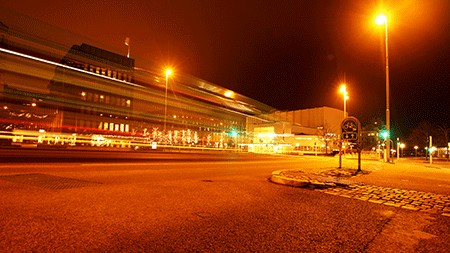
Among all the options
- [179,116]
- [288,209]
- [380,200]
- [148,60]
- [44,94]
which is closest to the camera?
[288,209]

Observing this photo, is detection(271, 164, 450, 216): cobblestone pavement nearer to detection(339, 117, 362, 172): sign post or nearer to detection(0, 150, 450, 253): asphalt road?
detection(0, 150, 450, 253): asphalt road

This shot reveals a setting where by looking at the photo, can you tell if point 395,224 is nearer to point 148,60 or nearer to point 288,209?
point 288,209

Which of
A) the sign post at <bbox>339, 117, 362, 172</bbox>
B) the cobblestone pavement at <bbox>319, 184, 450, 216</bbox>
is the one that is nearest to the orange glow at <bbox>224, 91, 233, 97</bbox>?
the sign post at <bbox>339, 117, 362, 172</bbox>

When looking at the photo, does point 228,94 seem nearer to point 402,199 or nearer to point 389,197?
point 389,197

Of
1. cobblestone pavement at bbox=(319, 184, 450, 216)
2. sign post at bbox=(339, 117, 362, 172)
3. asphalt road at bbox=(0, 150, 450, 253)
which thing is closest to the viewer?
asphalt road at bbox=(0, 150, 450, 253)

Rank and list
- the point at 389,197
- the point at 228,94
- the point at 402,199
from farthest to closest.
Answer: the point at 228,94, the point at 389,197, the point at 402,199

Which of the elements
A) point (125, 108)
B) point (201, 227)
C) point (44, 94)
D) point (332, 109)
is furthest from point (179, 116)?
point (332, 109)

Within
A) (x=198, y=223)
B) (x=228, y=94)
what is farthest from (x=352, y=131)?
(x=228, y=94)

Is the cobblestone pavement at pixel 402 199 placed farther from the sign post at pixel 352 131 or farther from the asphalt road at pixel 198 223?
the sign post at pixel 352 131

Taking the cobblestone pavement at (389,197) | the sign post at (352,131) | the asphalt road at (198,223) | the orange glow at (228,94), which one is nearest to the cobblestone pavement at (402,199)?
the cobblestone pavement at (389,197)

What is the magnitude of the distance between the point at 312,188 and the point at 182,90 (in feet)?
91.2

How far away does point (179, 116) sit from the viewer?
3133cm

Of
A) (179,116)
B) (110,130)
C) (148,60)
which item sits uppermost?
(148,60)

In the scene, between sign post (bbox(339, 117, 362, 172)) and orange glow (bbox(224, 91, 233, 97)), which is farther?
orange glow (bbox(224, 91, 233, 97))
